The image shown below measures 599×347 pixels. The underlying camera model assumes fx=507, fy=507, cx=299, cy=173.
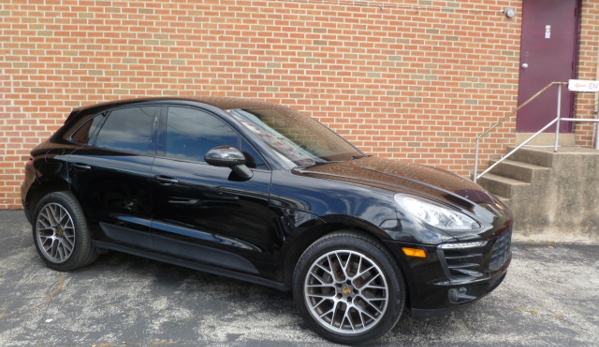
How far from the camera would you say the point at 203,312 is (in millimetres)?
3789

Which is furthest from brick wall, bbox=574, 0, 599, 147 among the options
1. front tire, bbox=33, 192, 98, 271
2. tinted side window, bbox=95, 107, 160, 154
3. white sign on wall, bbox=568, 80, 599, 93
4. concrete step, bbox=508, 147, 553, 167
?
front tire, bbox=33, 192, 98, 271

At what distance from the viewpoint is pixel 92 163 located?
4336 millimetres

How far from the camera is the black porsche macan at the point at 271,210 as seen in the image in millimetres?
3195

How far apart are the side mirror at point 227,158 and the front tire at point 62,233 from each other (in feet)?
5.12

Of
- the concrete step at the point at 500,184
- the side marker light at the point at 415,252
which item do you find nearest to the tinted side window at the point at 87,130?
the side marker light at the point at 415,252

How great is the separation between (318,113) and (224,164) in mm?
3751

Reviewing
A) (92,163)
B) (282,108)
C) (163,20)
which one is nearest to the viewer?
(92,163)

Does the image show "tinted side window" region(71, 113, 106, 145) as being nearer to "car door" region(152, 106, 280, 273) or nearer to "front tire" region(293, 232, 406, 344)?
"car door" region(152, 106, 280, 273)

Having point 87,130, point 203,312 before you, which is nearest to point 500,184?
point 203,312

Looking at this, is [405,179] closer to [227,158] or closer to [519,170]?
[227,158]

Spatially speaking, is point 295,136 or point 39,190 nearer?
point 295,136

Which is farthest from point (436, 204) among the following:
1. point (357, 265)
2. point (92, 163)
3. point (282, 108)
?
point (92, 163)

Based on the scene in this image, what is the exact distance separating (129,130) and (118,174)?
417mm

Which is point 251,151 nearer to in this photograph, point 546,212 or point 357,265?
Answer: point 357,265
